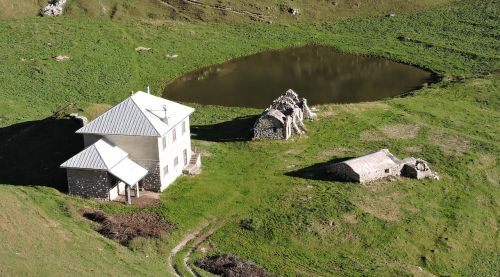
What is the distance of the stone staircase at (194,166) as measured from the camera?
62469 mm

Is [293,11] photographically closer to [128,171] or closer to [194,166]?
[194,166]

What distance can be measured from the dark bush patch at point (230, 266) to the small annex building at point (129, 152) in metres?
10.6

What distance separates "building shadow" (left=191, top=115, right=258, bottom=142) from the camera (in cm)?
7244

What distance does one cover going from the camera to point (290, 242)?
5138 cm

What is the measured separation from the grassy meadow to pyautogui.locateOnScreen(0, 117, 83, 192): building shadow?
21 centimetres

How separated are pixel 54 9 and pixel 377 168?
Answer: 2963 inches

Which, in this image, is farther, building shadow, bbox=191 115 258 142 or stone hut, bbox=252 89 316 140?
building shadow, bbox=191 115 258 142

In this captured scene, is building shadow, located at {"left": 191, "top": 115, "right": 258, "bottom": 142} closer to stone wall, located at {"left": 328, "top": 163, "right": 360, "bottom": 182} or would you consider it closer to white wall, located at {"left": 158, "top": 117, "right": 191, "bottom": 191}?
white wall, located at {"left": 158, "top": 117, "right": 191, "bottom": 191}

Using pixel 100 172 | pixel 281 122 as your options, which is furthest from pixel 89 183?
pixel 281 122

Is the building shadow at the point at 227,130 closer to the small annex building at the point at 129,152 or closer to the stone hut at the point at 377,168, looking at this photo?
the small annex building at the point at 129,152

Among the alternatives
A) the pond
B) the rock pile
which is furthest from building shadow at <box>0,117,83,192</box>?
the rock pile

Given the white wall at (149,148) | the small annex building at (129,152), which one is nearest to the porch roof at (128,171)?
the small annex building at (129,152)

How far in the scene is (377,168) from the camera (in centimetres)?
6066

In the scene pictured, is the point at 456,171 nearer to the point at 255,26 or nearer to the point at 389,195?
the point at 389,195
